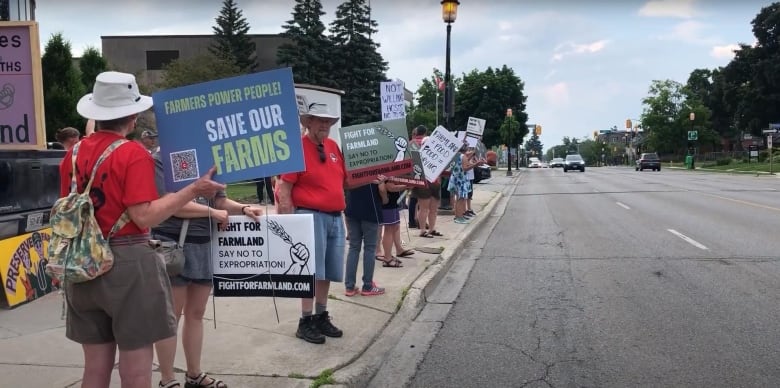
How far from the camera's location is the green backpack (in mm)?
2721

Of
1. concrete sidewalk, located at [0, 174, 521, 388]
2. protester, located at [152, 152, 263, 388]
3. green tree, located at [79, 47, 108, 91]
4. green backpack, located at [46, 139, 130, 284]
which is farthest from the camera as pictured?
green tree, located at [79, 47, 108, 91]

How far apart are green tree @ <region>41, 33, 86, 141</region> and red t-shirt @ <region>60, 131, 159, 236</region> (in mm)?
17581

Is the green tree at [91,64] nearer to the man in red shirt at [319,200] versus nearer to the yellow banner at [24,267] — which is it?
the yellow banner at [24,267]

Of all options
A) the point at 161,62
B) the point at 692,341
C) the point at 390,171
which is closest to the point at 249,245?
the point at 390,171

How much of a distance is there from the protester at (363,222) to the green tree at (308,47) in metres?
42.5

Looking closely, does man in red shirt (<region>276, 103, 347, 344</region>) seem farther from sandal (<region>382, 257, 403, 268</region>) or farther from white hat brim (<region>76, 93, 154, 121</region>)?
sandal (<region>382, 257, 403, 268</region>)

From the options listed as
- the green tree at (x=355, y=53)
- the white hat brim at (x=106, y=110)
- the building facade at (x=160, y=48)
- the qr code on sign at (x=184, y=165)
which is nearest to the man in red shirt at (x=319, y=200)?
the qr code on sign at (x=184, y=165)

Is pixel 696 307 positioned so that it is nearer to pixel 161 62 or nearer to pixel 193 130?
pixel 193 130

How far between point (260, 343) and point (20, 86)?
3779 millimetres

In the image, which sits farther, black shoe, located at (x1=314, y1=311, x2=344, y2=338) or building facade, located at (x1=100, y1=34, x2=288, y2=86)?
building facade, located at (x1=100, y1=34, x2=288, y2=86)

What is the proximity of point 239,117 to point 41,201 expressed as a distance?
414cm

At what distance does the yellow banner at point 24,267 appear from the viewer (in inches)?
229

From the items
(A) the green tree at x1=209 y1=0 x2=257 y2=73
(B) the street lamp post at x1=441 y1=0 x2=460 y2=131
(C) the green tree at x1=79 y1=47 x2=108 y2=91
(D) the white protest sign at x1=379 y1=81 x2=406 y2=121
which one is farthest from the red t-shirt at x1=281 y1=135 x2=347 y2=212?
(A) the green tree at x1=209 y1=0 x2=257 y2=73

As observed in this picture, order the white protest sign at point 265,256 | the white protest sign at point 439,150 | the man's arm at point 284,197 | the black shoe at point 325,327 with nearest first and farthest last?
the white protest sign at point 265,256 → the man's arm at point 284,197 → the black shoe at point 325,327 → the white protest sign at point 439,150
